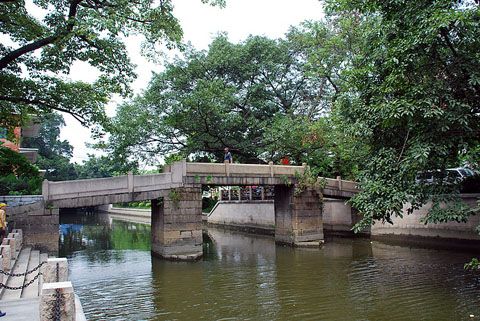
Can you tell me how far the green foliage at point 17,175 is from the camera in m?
18.7

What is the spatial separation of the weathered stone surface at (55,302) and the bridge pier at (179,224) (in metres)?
12.4

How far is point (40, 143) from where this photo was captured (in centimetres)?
5088

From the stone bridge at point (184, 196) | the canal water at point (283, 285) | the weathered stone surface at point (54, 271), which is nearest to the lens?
the weathered stone surface at point (54, 271)

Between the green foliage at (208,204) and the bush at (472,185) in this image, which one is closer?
the bush at (472,185)

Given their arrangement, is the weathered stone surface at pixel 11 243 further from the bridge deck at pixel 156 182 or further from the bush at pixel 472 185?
the bush at pixel 472 185

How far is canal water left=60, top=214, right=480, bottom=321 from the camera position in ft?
31.0

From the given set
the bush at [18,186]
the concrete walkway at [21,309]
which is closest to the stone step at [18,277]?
the concrete walkway at [21,309]

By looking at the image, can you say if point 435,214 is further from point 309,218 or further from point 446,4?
point 309,218

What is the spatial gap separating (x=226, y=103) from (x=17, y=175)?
520 inches

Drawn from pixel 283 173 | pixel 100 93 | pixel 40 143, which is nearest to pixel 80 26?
pixel 100 93

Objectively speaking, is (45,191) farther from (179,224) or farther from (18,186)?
(18,186)

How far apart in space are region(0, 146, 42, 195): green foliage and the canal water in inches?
155

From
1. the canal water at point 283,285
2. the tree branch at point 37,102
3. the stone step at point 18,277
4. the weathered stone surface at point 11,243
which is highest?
the tree branch at point 37,102

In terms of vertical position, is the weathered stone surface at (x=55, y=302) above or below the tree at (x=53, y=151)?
below
